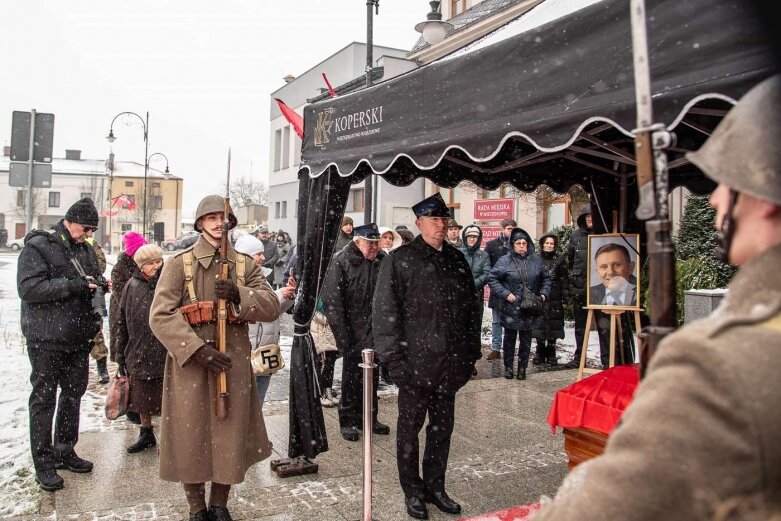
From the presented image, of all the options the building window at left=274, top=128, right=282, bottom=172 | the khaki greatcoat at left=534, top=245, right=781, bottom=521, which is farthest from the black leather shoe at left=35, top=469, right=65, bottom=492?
the building window at left=274, top=128, right=282, bottom=172

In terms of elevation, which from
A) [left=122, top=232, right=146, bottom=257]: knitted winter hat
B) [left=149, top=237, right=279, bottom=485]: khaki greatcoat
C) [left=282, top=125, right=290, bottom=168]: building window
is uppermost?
[left=282, top=125, right=290, bottom=168]: building window

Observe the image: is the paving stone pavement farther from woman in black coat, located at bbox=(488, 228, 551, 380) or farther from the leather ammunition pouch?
woman in black coat, located at bbox=(488, 228, 551, 380)

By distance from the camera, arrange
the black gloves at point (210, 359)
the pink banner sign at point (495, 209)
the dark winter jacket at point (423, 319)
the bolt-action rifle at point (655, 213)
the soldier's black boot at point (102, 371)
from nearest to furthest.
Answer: the bolt-action rifle at point (655, 213), the black gloves at point (210, 359), the dark winter jacket at point (423, 319), the soldier's black boot at point (102, 371), the pink banner sign at point (495, 209)

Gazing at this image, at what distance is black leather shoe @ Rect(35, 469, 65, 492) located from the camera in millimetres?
4391

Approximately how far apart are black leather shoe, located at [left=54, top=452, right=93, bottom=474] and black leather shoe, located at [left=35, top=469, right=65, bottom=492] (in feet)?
0.91

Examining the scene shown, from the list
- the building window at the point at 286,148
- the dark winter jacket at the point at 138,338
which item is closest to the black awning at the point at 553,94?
the dark winter jacket at the point at 138,338

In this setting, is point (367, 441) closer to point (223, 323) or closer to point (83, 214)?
point (223, 323)

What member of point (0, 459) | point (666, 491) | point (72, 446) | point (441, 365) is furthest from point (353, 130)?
point (0, 459)

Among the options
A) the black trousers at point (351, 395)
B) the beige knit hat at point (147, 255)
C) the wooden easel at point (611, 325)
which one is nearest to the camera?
the wooden easel at point (611, 325)

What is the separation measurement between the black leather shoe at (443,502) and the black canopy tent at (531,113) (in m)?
1.11

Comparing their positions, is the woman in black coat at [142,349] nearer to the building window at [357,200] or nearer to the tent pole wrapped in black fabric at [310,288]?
the tent pole wrapped in black fabric at [310,288]

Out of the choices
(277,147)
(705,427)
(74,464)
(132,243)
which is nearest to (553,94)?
(705,427)

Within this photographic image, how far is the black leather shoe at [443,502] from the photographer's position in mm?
4113

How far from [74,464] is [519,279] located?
582 centimetres
